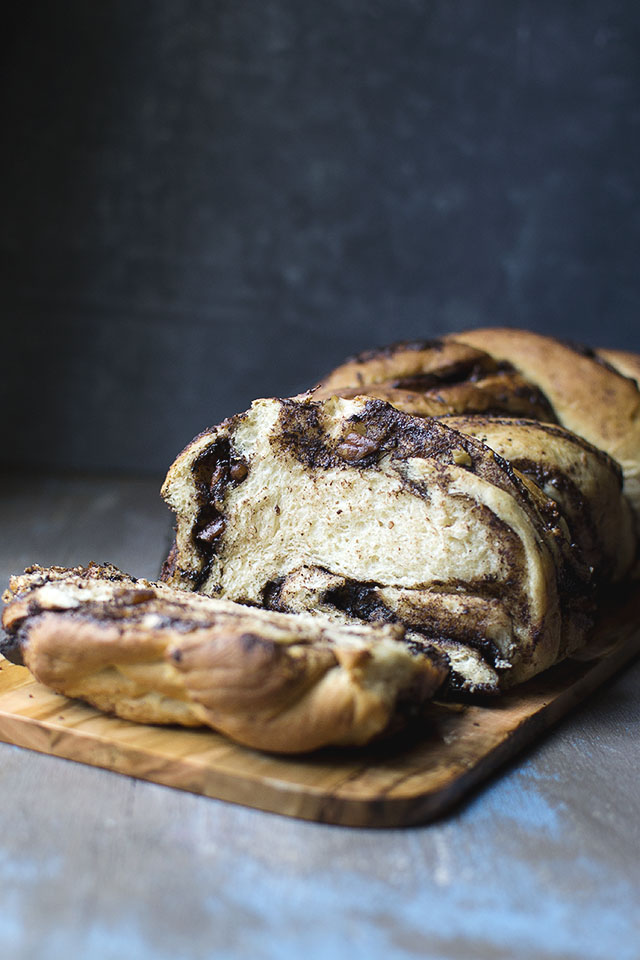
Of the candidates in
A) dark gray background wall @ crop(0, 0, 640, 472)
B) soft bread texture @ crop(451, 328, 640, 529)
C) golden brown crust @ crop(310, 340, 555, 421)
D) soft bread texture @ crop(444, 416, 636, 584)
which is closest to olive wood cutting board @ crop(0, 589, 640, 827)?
A: soft bread texture @ crop(444, 416, 636, 584)

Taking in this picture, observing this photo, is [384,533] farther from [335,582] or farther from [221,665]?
[221,665]

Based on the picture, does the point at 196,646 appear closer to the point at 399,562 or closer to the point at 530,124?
the point at 399,562

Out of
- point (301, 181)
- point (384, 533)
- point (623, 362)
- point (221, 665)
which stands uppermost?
point (301, 181)

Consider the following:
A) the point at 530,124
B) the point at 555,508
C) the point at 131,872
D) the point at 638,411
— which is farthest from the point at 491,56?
the point at 131,872

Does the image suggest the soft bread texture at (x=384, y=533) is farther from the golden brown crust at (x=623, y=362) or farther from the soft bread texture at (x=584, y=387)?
the golden brown crust at (x=623, y=362)

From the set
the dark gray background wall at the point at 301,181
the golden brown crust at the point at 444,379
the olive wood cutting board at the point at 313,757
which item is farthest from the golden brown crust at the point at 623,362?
the dark gray background wall at the point at 301,181

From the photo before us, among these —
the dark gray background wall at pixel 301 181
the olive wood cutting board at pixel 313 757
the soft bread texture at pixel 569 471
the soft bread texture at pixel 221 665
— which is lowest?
the olive wood cutting board at pixel 313 757

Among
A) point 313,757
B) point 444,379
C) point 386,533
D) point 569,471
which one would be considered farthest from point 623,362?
point 313,757
